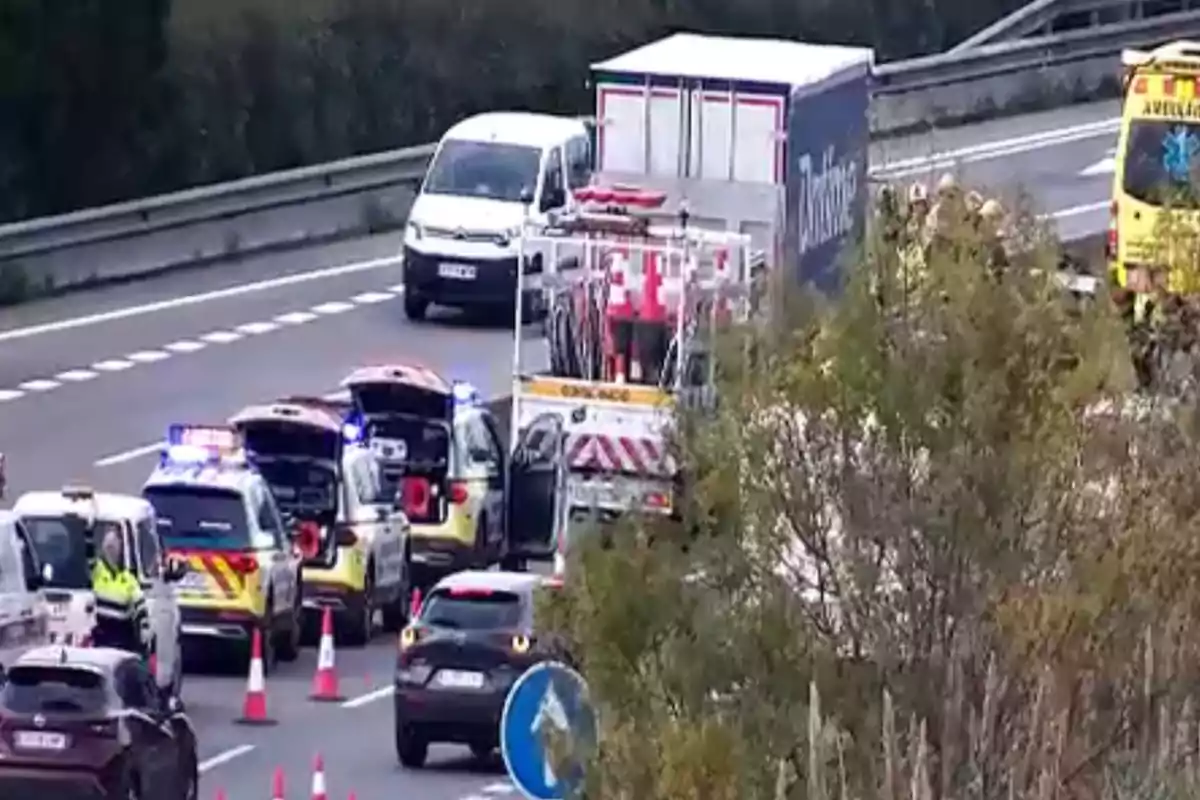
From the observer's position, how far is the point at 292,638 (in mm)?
33469

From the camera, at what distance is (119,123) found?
51.3 m

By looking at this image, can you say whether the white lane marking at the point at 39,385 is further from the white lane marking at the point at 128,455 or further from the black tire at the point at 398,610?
the black tire at the point at 398,610

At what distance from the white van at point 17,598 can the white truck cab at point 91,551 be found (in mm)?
502

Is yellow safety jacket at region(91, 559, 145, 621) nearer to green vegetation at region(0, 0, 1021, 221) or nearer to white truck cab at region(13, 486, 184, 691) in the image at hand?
white truck cab at region(13, 486, 184, 691)

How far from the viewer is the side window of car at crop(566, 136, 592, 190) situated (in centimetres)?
4884

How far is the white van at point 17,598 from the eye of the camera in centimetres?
2797

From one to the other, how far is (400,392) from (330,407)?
106cm

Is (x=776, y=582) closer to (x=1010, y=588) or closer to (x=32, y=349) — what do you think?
(x=1010, y=588)

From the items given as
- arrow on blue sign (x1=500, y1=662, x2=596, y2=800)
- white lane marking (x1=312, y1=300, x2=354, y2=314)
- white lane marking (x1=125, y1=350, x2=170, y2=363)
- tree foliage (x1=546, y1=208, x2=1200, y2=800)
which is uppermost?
tree foliage (x1=546, y1=208, x2=1200, y2=800)

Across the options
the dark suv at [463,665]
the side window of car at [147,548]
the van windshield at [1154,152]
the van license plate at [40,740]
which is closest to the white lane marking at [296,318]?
the van windshield at [1154,152]

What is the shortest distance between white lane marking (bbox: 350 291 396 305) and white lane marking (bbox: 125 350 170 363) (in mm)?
4340

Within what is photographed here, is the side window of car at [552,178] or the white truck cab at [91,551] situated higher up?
the white truck cab at [91,551]

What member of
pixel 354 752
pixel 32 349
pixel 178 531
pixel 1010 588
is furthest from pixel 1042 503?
pixel 32 349

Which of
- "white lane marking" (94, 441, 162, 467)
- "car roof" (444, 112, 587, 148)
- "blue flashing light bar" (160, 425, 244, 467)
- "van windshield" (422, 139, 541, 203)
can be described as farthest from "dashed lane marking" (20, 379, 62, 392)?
"blue flashing light bar" (160, 425, 244, 467)
